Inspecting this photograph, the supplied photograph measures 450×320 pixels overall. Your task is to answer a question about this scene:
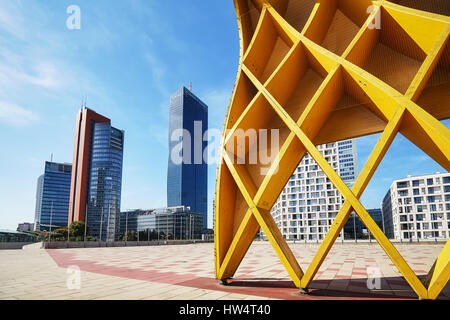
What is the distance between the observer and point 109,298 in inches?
315

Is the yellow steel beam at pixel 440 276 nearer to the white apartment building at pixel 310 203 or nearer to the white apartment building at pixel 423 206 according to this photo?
the white apartment building at pixel 310 203

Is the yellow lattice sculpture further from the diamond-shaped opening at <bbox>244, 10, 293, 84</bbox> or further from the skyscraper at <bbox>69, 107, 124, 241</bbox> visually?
the skyscraper at <bbox>69, 107, 124, 241</bbox>

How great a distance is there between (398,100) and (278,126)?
4.42m

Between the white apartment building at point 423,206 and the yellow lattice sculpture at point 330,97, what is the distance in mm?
88960

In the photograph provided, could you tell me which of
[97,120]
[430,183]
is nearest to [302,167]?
[430,183]

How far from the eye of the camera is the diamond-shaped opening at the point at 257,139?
1053 cm

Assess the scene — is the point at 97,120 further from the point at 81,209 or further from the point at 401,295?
the point at 401,295

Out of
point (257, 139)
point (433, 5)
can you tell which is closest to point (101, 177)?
point (257, 139)

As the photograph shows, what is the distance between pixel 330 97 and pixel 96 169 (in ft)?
485

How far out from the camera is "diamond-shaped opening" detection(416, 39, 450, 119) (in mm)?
8258

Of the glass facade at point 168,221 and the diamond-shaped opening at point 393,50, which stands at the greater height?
the diamond-shaped opening at point 393,50

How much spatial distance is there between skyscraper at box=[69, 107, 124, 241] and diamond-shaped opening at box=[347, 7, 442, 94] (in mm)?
134649

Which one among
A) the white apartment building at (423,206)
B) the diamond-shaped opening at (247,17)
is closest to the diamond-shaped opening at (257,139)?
the diamond-shaped opening at (247,17)

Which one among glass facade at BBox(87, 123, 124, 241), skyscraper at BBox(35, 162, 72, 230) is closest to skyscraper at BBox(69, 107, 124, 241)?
glass facade at BBox(87, 123, 124, 241)
